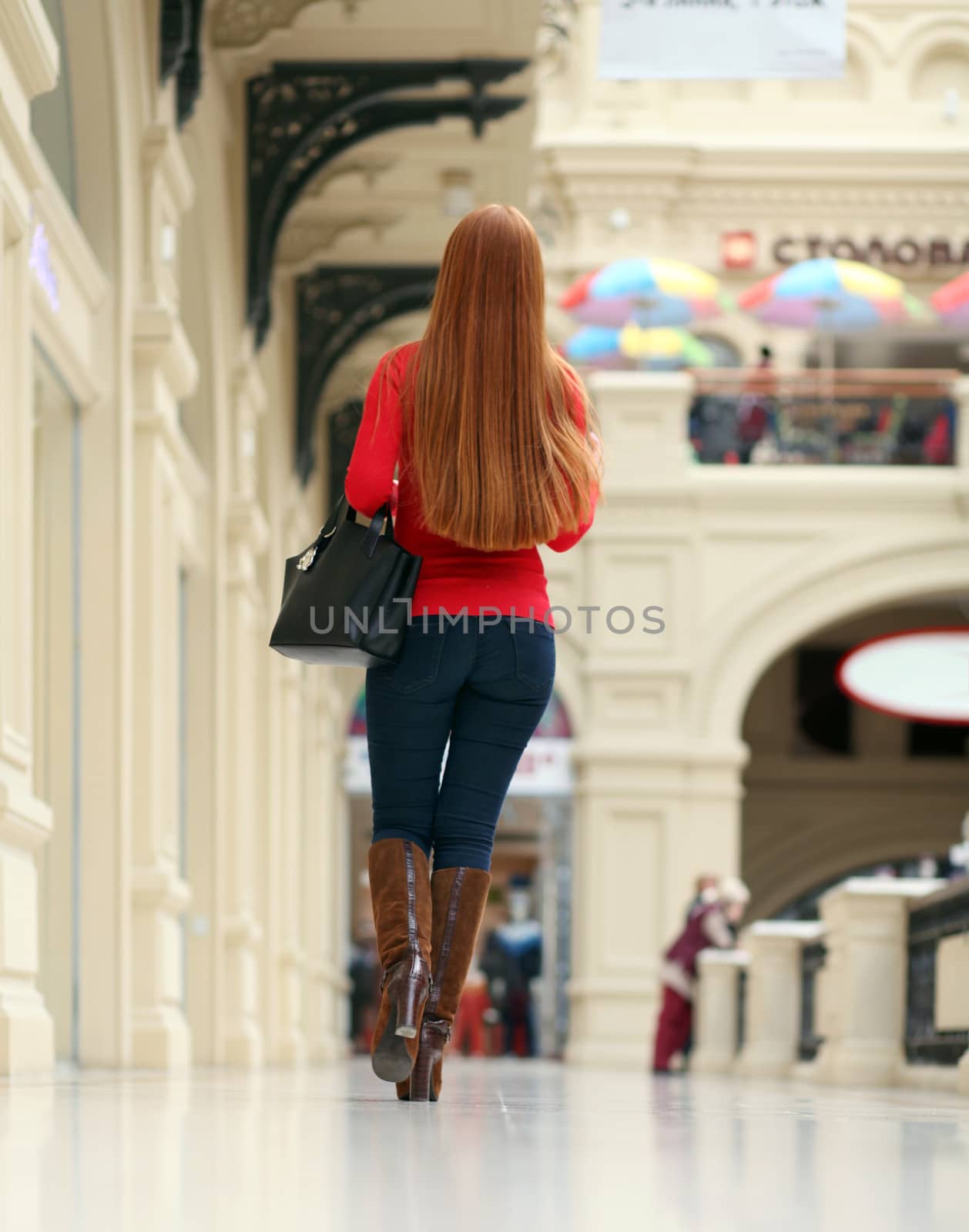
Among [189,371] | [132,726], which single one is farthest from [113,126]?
[132,726]

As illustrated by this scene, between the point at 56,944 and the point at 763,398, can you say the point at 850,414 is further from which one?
the point at 56,944

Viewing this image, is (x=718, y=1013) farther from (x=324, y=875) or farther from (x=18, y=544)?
(x=18, y=544)

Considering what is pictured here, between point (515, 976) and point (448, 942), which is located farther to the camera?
point (515, 976)

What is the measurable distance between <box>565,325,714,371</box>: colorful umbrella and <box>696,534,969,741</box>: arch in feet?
10.6

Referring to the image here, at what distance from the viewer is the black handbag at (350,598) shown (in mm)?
3650

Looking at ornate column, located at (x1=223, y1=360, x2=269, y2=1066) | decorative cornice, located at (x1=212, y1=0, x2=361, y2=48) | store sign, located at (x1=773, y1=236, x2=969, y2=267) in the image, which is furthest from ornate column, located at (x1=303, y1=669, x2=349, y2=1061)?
store sign, located at (x1=773, y1=236, x2=969, y2=267)

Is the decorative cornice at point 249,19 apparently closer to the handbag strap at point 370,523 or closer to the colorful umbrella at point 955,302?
the handbag strap at point 370,523

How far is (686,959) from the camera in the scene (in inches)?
Answer: 586

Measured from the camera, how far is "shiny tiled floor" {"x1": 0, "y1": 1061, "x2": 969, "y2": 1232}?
180 centimetres

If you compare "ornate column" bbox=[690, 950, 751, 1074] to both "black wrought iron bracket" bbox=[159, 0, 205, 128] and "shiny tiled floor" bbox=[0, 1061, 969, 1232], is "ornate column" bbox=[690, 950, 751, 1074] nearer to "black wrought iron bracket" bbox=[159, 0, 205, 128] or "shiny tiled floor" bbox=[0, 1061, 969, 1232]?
"black wrought iron bracket" bbox=[159, 0, 205, 128]

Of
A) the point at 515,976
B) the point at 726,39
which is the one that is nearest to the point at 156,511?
the point at 726,39

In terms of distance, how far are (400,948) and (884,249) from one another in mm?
23084

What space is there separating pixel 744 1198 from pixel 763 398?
Answer: 66.5 feet

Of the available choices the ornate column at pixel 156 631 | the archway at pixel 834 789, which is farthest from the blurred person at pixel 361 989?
the ornate column at pixel 156 631
